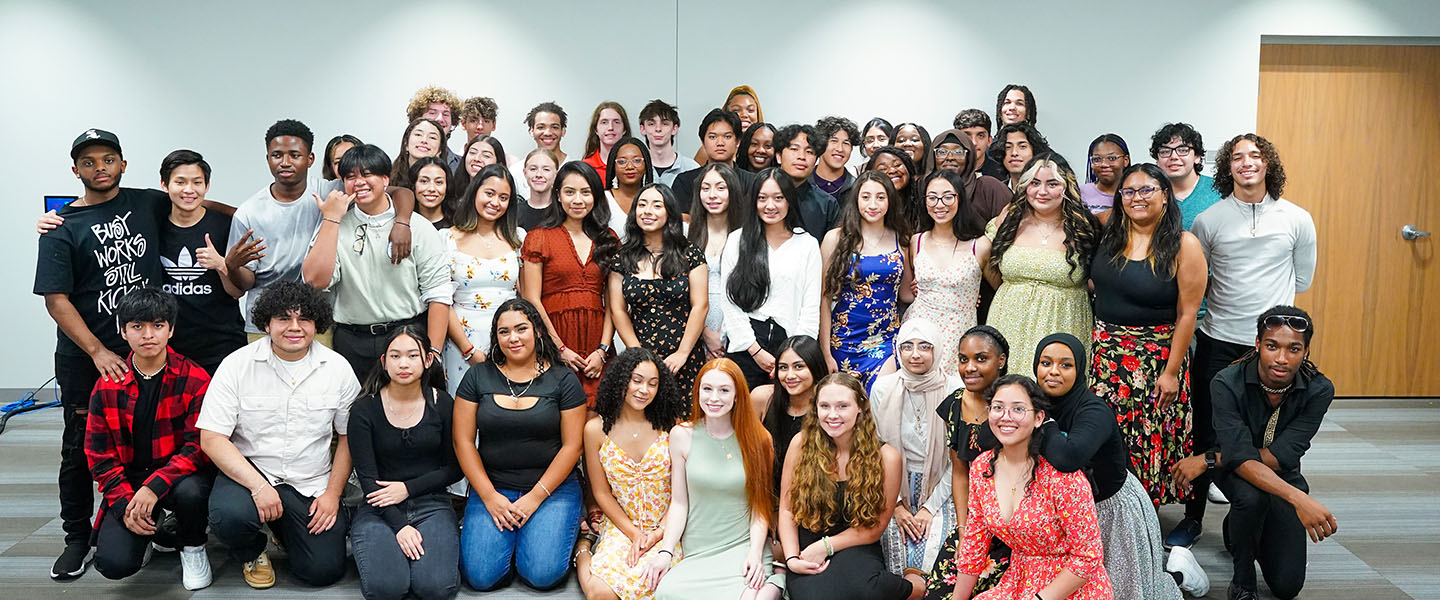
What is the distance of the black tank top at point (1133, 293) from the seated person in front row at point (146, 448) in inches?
129

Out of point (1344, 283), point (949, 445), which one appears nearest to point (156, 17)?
point (949, 445)

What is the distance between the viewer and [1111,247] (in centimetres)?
399

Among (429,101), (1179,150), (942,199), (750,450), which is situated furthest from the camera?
(429,101)

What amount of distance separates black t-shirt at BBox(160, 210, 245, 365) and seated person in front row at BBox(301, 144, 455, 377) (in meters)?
0.39

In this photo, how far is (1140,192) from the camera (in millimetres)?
3896

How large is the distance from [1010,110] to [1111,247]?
1.94 m

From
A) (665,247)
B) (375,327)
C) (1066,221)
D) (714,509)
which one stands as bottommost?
(714,509)

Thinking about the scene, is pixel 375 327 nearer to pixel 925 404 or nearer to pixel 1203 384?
pixel 925 404

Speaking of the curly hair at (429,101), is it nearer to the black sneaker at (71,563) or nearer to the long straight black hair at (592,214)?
the long straight black hair at (592,214)

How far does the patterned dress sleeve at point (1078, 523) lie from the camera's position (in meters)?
3.13

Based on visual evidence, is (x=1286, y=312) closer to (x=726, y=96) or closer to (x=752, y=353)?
(x=752, y=353)

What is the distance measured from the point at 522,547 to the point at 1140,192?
2533mm

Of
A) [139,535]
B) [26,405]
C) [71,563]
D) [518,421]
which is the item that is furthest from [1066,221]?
[26,405]

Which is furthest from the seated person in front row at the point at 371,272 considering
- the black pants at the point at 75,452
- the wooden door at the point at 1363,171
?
the wooden door at the point at 1363,171
